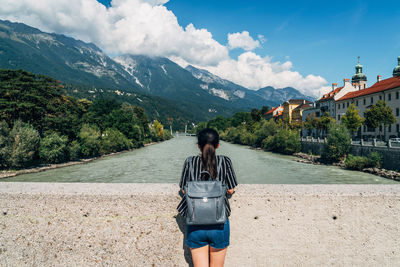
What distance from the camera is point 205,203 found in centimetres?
260

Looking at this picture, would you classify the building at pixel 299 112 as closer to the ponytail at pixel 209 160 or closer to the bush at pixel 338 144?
the bush at pixel 338 144

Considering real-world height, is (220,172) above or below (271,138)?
above

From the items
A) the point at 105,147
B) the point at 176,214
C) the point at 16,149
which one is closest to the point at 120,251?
the point at 176,214

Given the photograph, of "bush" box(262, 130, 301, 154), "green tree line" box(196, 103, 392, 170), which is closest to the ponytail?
"green tree line" box(196, 103, 392, 170)

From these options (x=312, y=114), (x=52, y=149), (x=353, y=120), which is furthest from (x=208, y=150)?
(x=312, y=114)

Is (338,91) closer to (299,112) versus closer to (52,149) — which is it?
(299,112)

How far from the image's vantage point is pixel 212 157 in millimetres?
2799

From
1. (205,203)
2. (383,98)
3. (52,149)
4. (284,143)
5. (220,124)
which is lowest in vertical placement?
(52,149)

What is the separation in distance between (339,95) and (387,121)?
2961 cm

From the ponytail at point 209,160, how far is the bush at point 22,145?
3352 cm

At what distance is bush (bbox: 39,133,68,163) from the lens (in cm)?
3344

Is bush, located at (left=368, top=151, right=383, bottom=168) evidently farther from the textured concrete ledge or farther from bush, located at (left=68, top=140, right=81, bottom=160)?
bush, located at (left=68, top=140, right=81, bottom=160)

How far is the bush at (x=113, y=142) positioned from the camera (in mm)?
50469

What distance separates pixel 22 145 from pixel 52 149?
14.1 feet
